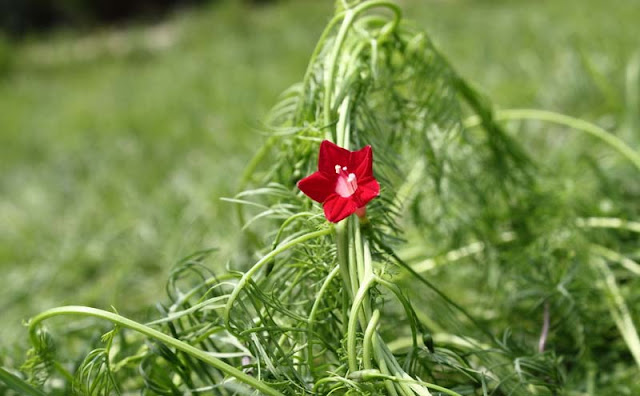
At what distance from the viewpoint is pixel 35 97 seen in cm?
452

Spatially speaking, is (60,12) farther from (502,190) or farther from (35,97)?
(502,190)

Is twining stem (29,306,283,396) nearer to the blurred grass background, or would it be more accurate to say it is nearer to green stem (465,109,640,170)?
the blurred grass background

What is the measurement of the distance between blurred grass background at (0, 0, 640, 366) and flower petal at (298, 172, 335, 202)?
63 centimetres

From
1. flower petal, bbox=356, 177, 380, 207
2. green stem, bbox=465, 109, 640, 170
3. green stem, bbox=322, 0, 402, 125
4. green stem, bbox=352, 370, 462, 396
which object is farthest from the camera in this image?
green stem, bbox=465, 109, 640, 170

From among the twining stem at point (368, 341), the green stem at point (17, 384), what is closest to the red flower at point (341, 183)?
the twining stem at point (368, 341)

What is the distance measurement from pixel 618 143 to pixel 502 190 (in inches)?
9.2

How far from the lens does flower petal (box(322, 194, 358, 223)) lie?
0.71 meters

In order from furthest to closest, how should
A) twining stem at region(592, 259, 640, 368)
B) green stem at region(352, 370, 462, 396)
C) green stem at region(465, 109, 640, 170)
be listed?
green stem at region(465, 109, 640, 170)
twining stem at region(592, 259, 640, 368)
green stem at region(352, 370, 462, 396)

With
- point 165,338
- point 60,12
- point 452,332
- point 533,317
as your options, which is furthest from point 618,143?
point 60,12

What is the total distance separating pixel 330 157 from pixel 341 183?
40 mm

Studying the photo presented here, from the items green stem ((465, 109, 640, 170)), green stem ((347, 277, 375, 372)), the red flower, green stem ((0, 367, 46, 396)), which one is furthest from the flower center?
green stem ((465, 109, 640, 170))

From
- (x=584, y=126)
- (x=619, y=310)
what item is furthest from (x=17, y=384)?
(x=584, y=126)

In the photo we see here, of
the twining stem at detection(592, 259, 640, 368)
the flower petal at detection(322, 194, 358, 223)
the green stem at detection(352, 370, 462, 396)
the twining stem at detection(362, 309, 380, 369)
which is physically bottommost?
the twining stem at detection(592, 259, 640, 368)

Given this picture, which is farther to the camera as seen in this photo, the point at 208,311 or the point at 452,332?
the point at 452,332
